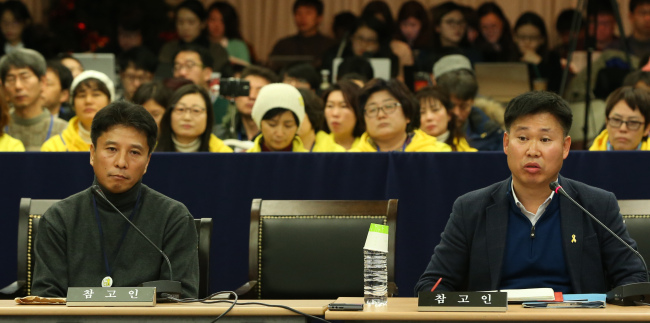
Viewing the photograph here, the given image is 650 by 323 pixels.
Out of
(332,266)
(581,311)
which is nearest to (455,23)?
(332,266)

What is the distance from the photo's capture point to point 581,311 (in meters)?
2.43

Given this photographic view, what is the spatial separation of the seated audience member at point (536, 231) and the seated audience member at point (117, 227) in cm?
86

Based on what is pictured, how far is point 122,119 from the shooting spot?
322 cm

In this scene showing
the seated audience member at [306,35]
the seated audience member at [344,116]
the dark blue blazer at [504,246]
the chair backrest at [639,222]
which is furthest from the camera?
the seated audience member at [306,35]

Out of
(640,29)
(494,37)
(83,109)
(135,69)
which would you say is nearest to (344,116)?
(83,109)

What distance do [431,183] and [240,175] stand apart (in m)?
0.82

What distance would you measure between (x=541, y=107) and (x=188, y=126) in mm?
2526

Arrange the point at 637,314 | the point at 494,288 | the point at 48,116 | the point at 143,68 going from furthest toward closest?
the point at 143,68, the point at 48,116, the point at 494,288, the point at 637,314

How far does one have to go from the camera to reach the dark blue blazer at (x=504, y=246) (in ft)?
9.93

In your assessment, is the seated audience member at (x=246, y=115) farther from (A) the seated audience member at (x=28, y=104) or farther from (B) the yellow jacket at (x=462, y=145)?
(B) the yellow jacket at (x=462, y=145)

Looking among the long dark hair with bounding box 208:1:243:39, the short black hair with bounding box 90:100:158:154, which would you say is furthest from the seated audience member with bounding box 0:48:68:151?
the long dark hair with bounding box 208:1:243:39

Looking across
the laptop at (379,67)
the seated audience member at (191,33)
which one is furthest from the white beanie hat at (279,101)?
the seated audience member at (191,33)

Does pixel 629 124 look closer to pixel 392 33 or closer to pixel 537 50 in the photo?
pixel 537 50

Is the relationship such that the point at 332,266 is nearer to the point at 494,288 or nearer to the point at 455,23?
the point at 494,288
